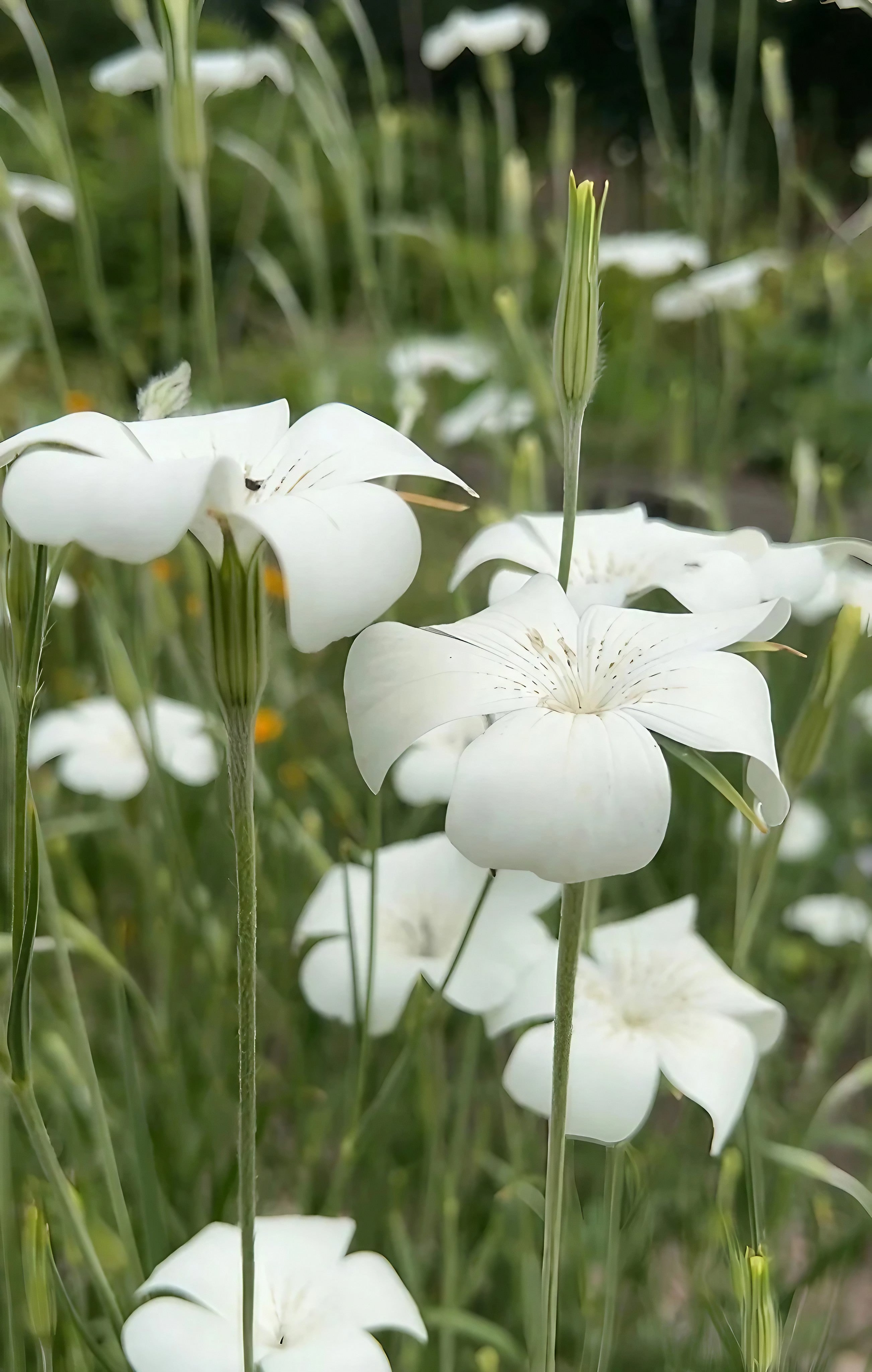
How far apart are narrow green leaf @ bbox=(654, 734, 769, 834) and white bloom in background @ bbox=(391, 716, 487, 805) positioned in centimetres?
21

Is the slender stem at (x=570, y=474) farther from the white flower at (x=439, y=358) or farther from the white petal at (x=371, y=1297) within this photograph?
the white flower at (x=439, y=358)

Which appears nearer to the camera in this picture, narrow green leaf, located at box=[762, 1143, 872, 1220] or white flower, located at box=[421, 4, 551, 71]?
narrow green leaf, located at box=[762, 1143, 872, 1220]

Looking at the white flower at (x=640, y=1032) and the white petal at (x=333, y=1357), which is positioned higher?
the white flower at (x=640, y=1032)

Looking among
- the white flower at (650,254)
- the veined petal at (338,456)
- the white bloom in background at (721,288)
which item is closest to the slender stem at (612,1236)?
the veined petal at (338,456)

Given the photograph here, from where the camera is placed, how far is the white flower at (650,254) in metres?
1.14

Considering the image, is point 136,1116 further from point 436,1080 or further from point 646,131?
point 646,131

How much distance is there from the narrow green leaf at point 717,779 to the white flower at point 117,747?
377 mm

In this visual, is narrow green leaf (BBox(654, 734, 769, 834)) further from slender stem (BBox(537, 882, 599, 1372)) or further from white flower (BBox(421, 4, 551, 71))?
white flower (BBox(421, 4, 551, 71))

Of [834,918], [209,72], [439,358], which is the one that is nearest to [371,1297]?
[834,918]

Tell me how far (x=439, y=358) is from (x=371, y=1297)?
3.19ft

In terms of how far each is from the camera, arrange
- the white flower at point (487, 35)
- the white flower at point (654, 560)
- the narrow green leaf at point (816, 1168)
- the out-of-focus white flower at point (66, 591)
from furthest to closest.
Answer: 1. the white flower at point (487, 35)
2. the out-of-focus white flower at point (66, 591)
3. the narrow green leaf at point (816, 1168)
4. the white flower at point (654, 560)

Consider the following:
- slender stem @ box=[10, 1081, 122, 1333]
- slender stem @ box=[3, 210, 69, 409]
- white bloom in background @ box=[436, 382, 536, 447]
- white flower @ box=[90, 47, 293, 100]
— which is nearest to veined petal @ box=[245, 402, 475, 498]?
slender stem @ box=[10, 1081, 122, 1333]

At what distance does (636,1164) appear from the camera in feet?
1.36

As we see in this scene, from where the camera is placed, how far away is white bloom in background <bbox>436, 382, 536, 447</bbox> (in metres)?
0.95
